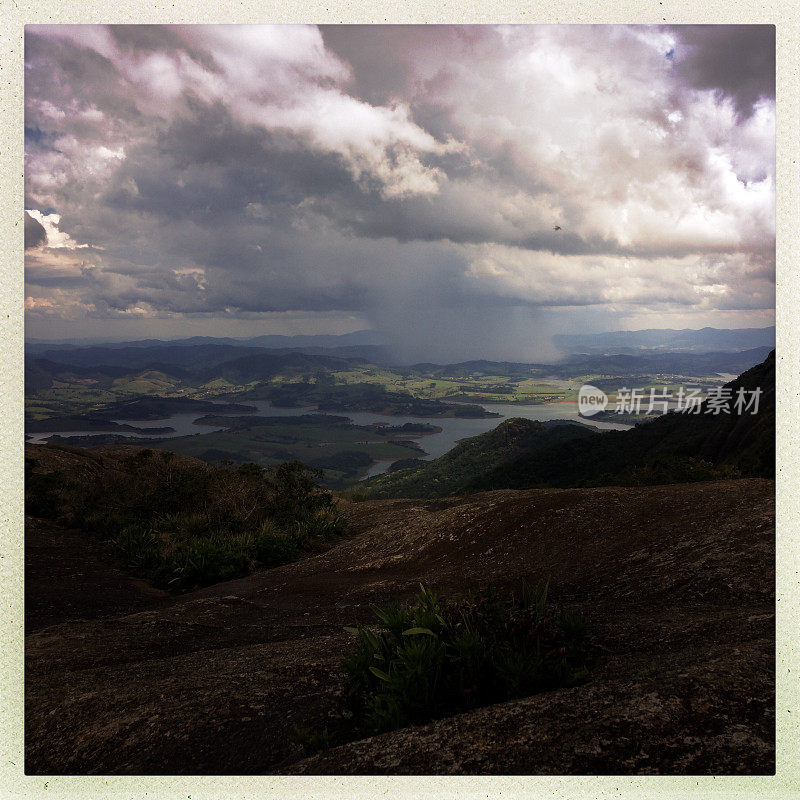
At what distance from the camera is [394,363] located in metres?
107

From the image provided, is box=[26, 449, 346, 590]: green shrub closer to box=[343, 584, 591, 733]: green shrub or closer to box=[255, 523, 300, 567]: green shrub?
box=[255, 523, 300, 567]: green shrub

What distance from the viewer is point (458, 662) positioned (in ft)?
8.59

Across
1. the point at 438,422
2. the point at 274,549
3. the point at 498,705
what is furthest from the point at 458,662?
the point at 438,422

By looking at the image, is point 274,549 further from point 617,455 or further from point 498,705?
point 617,455

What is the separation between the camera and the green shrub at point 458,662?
98.0 inches

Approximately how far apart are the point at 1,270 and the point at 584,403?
12.7 m

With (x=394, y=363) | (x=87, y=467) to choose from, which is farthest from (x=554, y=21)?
(x=394, y=363)

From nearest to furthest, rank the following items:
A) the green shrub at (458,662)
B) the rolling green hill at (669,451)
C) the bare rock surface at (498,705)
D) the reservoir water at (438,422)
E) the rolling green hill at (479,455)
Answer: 1. the bare rock surface at (498,705)
2. the green shrub at (458,662)
3. the rolling green hill at (669,451)
4. the rolling green hill at (479,455)
5. the reservoir water at (438,422)

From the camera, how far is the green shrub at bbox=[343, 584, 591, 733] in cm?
249

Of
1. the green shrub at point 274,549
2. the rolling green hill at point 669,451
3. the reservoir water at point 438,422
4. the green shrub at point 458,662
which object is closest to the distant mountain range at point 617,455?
the rolling green hill at point 669,451

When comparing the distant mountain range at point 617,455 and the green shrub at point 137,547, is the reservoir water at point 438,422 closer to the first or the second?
the distant mountain range at point 617,455

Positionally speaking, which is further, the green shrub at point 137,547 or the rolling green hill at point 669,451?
the rolling green hill at point 669,451

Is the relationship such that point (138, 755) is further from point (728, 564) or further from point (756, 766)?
point (728, 564)

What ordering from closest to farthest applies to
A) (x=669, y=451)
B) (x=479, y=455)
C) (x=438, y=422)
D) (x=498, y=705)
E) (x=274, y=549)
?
1. (x=498, y=705)
2. (x=274, y=549)
3. (x=669, y=451)
4. (x=479, y=455)
5. (x=438, y=422)
